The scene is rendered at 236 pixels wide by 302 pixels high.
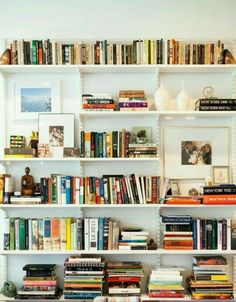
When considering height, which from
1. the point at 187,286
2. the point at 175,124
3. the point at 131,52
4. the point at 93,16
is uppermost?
the point at 93,16

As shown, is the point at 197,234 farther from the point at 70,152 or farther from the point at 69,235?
the point at 70,152

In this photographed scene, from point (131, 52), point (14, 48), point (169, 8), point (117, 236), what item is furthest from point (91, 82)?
point (117, 236)

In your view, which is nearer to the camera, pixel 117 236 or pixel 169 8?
pixel 117 236

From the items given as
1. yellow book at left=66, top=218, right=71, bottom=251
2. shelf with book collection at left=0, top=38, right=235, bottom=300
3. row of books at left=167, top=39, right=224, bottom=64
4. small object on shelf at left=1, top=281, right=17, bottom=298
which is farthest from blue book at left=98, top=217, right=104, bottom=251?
row of books at left=167, top=39, right=224, bottom=64

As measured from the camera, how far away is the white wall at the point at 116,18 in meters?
3.62

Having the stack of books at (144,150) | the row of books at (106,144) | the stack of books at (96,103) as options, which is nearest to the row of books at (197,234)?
the stack of books at (144,150)

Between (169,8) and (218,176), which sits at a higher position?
(169,8)

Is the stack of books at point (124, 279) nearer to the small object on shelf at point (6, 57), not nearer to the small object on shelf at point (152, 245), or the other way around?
the small object on shelf at point (152, 245)

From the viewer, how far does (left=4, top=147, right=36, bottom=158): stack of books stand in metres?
3.41

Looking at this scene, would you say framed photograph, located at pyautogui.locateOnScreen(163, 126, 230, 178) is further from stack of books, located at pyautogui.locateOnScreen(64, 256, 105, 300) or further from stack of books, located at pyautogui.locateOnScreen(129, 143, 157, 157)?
stack of books, located at pyautogui.locateOnScreen(64, 256, 105, 300)

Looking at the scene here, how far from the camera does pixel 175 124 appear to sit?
358cm

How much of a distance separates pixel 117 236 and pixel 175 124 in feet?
3.34

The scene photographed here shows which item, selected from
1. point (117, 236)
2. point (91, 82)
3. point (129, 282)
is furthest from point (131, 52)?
point (129, 282)

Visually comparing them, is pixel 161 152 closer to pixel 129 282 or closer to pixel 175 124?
pixel 175 124
